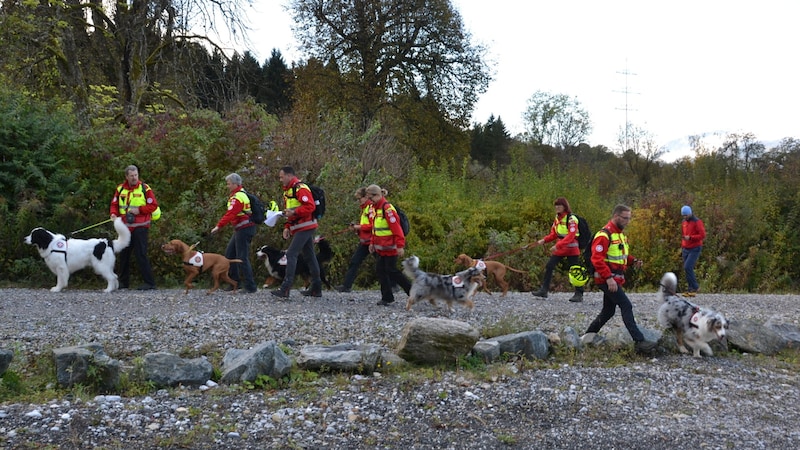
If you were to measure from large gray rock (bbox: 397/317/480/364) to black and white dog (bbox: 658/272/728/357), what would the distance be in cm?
278

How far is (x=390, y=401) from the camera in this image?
643cm

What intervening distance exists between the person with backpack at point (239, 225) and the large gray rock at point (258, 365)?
4.88 meters

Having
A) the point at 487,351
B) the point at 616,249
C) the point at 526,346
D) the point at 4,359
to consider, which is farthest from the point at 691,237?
the point at 4,359

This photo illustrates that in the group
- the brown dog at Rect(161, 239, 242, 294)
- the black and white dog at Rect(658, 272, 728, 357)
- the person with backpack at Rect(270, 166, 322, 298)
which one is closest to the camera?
the black and white dog at Rect(658, 272, 728, 357)

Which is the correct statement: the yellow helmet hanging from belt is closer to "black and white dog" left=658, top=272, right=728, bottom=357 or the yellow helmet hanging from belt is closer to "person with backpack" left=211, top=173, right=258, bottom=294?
"black and white dog" left=658, top=272, right=728, bottom=357

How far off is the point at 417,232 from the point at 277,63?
3134cm

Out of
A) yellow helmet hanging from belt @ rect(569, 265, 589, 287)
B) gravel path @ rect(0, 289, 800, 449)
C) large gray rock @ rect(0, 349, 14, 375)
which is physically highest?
yellow helmet hanging from belt @ rect(569, 265, 589, 287)

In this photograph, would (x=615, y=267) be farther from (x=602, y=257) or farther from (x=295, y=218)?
(x=295, y=218)

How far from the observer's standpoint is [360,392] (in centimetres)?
664

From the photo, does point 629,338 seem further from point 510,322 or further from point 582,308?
point 582,308

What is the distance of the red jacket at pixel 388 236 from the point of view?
36.2 ft

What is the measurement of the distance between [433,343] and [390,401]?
4.50 feet

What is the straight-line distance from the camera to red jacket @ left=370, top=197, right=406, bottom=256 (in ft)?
36.2

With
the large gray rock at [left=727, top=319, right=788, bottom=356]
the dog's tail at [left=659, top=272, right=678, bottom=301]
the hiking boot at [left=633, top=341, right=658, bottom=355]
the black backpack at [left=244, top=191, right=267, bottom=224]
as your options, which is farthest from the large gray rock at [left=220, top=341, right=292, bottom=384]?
the large gray rock at [left=727, top=319, right=788, bottom=356]
